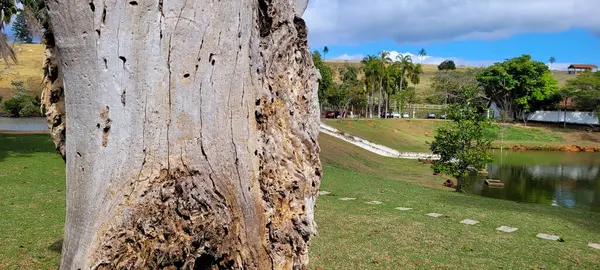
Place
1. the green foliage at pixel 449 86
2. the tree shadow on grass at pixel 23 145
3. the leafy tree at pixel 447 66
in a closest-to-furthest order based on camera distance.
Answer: the tree shadow on grass at pixel 23 145, the green foliage at pixel 449 86, the leafy tree at pixel 447 66

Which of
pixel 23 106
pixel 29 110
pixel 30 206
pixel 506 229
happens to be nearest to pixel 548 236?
pixel 506 229

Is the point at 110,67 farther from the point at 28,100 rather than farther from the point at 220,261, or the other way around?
the point at 28,100

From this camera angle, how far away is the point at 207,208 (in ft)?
9.02

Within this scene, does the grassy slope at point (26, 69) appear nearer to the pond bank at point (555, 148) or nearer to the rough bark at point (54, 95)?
the pond bank at point (555, 148)

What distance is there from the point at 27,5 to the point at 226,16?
16594 millimetres

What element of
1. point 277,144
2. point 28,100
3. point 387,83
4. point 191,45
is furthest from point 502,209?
point 387,83

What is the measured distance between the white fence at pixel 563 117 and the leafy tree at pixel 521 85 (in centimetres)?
124

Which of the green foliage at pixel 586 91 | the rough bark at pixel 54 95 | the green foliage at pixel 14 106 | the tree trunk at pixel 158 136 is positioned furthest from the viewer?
the green foliage at pixel 586 91

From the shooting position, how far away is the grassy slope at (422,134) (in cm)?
4116

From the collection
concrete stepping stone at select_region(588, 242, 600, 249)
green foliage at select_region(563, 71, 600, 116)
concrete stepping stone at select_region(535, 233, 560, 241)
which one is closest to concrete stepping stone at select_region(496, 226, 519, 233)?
concrete stepping stone at select_region(535, 233, 560, 241)

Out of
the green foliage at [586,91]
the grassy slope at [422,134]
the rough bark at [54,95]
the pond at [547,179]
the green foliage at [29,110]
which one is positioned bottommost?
the pond at [547,179]

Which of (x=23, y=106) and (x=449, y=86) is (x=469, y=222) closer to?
(x=23, y=106)

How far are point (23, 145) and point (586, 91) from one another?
60.5 meters

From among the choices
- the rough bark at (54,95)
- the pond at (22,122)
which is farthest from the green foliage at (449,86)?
the rough bark at (54,95)
